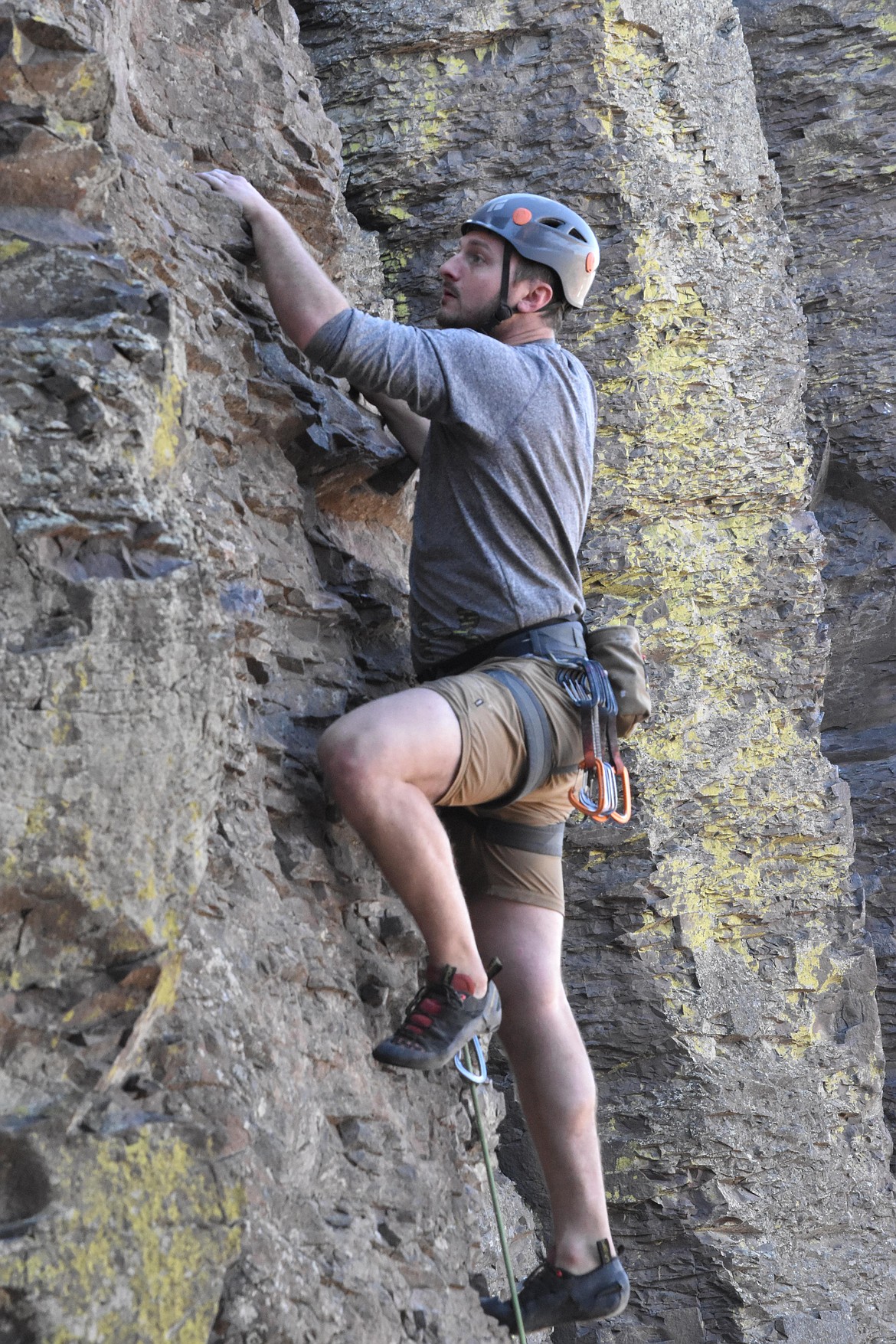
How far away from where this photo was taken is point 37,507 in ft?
8.15

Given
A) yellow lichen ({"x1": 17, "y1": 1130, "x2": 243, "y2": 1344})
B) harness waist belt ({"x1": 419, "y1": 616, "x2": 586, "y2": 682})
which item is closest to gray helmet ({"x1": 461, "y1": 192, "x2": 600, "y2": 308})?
harness waist belt ({"x1": 419, "y1": 616, "x2": 586, "y2": 682})

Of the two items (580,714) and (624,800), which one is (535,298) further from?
(624,800)

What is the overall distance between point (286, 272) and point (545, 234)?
0.80 meters

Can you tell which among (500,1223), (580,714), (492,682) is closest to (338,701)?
(492,682)

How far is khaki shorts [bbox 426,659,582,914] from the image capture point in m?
3.31

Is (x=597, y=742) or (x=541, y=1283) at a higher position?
(x=597, y=742)

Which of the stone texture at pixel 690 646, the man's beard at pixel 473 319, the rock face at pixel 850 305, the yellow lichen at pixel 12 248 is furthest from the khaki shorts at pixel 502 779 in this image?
the rock face at pixel 850 305

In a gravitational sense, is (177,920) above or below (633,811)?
above

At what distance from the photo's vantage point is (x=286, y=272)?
358cm

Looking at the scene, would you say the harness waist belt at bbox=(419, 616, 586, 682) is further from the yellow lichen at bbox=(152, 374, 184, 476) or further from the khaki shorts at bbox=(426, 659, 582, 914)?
the yellow lichen at bbox=(152, 374, 184, 476)

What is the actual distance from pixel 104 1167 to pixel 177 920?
45cm

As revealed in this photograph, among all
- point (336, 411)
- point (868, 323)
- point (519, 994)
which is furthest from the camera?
point (868, 323)

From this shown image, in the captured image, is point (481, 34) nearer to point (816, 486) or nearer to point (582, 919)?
point (816, 486)

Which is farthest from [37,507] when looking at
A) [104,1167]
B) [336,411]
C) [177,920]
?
[336,411]
